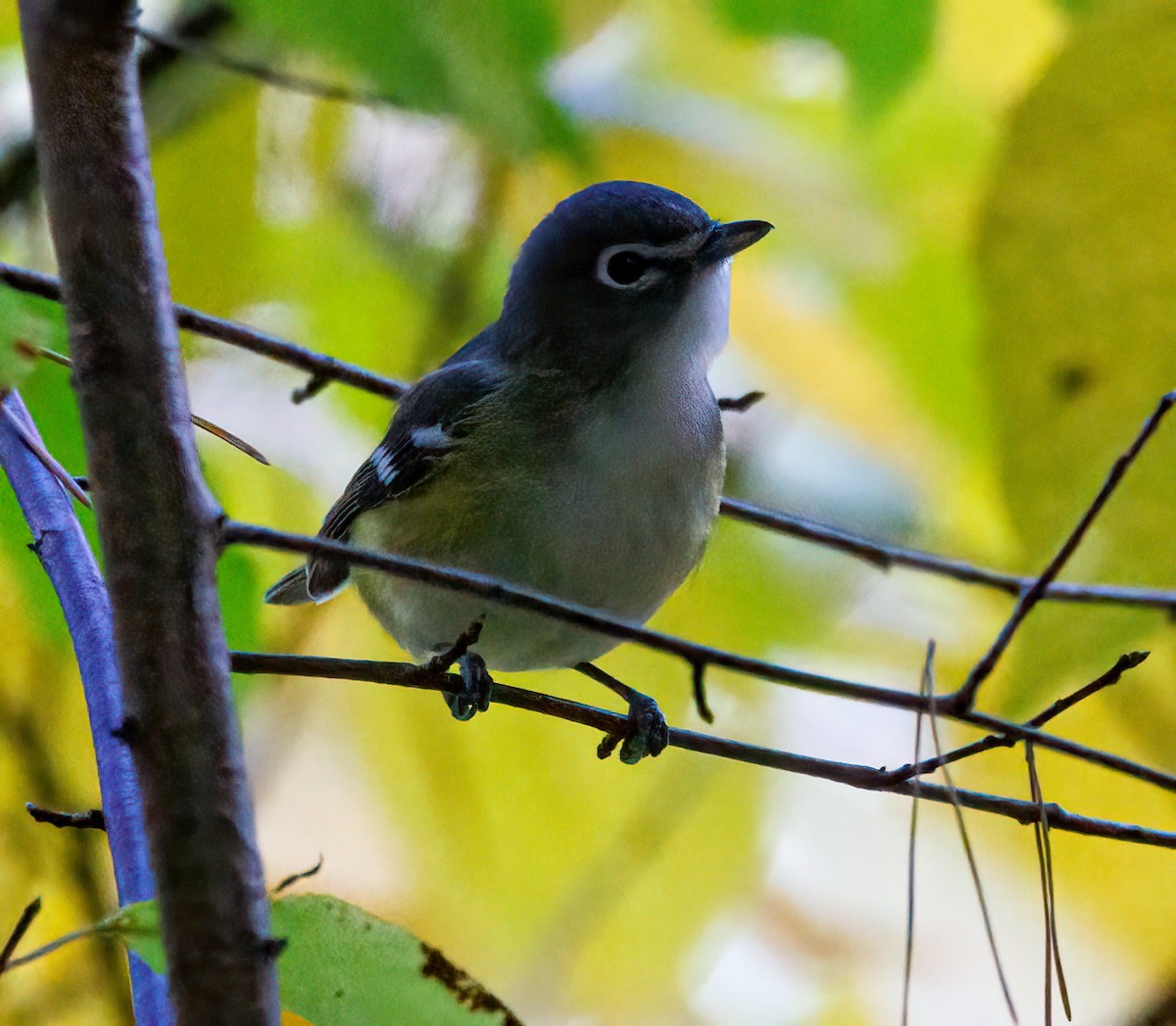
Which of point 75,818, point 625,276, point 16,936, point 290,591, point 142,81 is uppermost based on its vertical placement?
point 142,81

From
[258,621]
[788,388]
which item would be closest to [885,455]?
[788,388]

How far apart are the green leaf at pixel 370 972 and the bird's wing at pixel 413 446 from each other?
2.35ft

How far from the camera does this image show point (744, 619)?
149 cm

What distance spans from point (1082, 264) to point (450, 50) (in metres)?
0.59

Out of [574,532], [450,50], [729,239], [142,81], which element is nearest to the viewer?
[450,50]

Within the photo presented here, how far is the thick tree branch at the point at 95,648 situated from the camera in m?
0.76

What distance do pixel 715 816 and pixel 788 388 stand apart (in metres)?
0.56

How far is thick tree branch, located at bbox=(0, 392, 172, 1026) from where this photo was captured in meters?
0.76

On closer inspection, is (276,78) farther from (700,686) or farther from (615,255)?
(700,686)

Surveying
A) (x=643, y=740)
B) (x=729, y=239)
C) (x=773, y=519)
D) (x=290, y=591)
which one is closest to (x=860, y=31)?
(x=729, y=239)

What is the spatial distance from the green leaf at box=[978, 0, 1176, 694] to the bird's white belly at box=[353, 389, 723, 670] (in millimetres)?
320

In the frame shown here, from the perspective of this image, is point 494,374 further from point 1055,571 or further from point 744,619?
point 1055,571

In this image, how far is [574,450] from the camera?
51.5 inches

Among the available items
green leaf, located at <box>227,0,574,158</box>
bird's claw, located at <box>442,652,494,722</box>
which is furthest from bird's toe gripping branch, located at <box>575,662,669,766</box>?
green leaf, located at <box>227,0,574,158</box>
